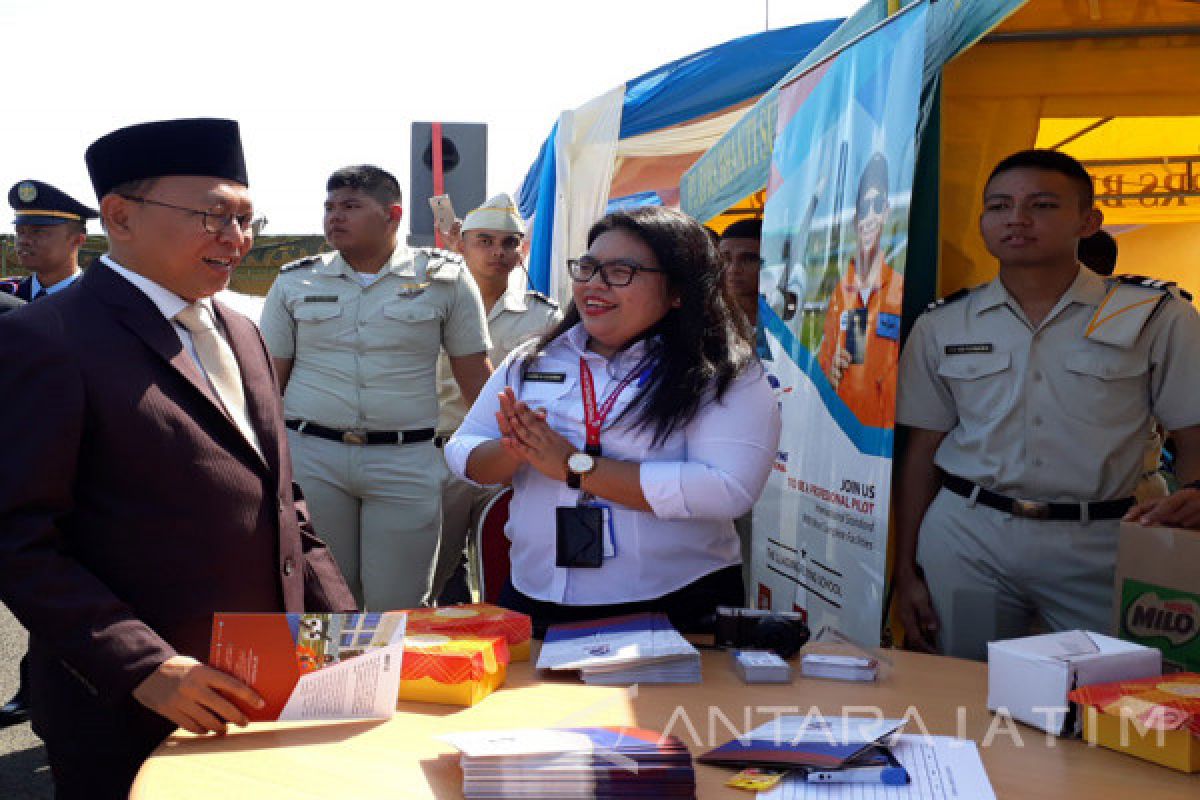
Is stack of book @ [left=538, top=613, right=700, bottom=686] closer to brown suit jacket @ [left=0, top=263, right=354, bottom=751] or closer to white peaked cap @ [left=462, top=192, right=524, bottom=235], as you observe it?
brown suit jacket @ [left=0, top=263, right=354, bottom=751]

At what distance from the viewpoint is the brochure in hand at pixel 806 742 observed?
4.80 feet

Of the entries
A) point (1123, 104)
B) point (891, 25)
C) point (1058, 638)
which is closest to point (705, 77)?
point (1123, 104)

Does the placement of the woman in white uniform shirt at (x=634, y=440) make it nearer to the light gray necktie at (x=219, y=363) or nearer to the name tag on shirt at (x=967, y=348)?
the light gray necktie at (x=219, y=363)

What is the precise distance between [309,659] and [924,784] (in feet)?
2.86

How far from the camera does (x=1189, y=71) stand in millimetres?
3943

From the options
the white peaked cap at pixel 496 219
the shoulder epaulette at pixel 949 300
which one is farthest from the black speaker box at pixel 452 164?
the shoulder epaulette at pixel 949 300

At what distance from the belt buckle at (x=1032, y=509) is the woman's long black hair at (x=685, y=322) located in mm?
1018

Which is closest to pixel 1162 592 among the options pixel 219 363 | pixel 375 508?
pixel 219 363

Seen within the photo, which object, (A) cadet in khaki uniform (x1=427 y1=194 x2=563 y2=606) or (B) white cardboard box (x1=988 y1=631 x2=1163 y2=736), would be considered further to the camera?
(A) cadet in khaki uniform (x1=427 y1=194 x2=563 y2=606)

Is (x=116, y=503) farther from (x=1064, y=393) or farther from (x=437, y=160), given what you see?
(x=437, y=160)

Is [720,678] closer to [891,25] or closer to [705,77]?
[891,25]

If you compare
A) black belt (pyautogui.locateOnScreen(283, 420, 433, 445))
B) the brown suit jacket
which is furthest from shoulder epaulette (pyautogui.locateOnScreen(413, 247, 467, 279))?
the brown suit jacket

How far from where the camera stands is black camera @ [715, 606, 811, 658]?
2074 mm

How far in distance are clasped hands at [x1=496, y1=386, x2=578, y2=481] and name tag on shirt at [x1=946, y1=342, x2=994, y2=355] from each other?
1.47 m
